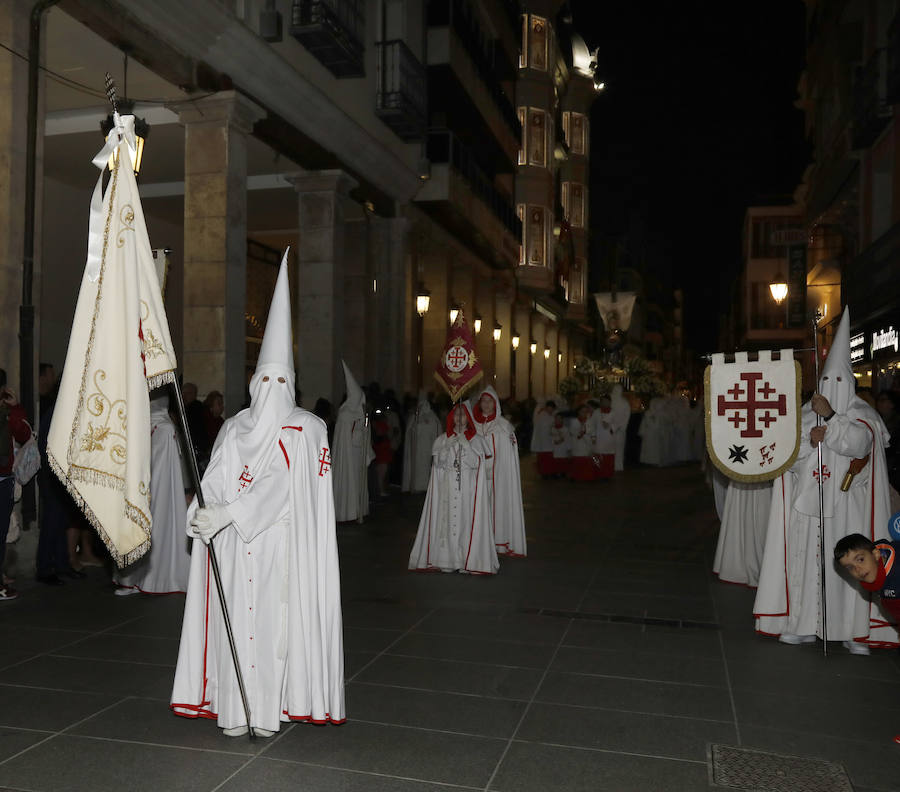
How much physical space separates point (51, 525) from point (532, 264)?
95.2ft

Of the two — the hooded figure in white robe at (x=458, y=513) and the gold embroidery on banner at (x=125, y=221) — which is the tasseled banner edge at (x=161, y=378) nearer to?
the gold embroidery on banner at (x=125, y=221)

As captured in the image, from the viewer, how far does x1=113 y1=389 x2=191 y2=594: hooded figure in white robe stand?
821 cm

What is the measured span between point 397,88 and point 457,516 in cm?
1151

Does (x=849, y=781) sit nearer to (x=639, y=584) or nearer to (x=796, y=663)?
(x=796, y=663)

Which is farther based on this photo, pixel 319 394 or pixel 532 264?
pixel 532 264

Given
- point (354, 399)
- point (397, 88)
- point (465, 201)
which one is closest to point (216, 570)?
point (354, 399)

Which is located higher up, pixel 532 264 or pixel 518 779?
pixel 532 264

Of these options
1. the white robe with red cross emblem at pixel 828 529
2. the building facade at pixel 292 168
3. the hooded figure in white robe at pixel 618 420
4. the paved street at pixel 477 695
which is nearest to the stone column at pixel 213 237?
the building facade at pixel 292 168

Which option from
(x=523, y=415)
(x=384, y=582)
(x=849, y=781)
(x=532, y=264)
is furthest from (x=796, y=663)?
(x=532, y=264)

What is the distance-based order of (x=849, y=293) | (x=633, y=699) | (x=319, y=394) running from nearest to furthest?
(x=633, y=699) → (x=319, y=394) → (x=849, y=293)

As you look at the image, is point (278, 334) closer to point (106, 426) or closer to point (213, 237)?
point (106, 426)

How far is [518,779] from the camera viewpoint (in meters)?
4.31

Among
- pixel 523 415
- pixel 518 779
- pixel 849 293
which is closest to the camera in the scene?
pixel 518 779

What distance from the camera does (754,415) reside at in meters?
6.91
